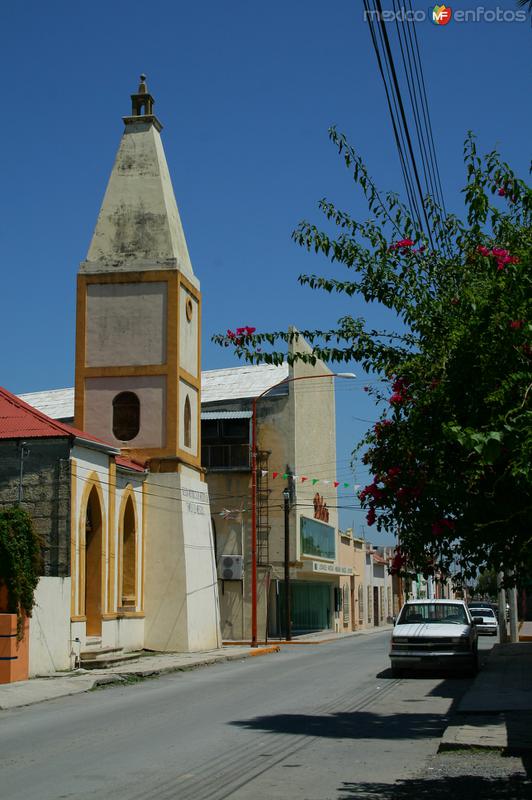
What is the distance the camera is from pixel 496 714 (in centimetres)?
1407

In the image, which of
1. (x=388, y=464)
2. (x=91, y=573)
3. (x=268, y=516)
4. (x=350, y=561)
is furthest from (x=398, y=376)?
(x=350, y=561)

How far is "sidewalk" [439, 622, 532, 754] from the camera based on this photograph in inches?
442

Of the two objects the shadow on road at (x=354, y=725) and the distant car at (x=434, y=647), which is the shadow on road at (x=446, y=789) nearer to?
the shadow on road at (x=354, y=725)

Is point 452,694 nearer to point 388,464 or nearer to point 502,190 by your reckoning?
point 388,464

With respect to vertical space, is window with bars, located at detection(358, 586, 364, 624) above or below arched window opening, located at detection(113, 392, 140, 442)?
below

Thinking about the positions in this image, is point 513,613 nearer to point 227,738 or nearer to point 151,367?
point 151,367

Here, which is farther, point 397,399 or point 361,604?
point 361,604

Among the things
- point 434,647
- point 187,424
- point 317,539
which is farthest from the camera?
point 317,539

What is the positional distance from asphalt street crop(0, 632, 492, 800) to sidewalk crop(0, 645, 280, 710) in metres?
0.64

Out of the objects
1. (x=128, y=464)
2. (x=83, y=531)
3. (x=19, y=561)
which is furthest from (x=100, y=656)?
(x=128, y=464)

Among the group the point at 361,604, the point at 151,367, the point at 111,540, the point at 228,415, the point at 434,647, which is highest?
the point at 228,415

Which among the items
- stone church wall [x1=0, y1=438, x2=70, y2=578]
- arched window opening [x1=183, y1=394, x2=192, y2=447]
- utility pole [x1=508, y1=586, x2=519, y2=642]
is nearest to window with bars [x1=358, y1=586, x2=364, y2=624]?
utility pole [x1=508, y1=586, x2=519, y2=642]

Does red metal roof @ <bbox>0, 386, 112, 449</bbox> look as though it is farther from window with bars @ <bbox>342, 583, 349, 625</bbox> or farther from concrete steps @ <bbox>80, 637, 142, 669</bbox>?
window with bars @ <bbox>342, 583, 349, 625</bbox>

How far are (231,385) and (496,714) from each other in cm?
3884
